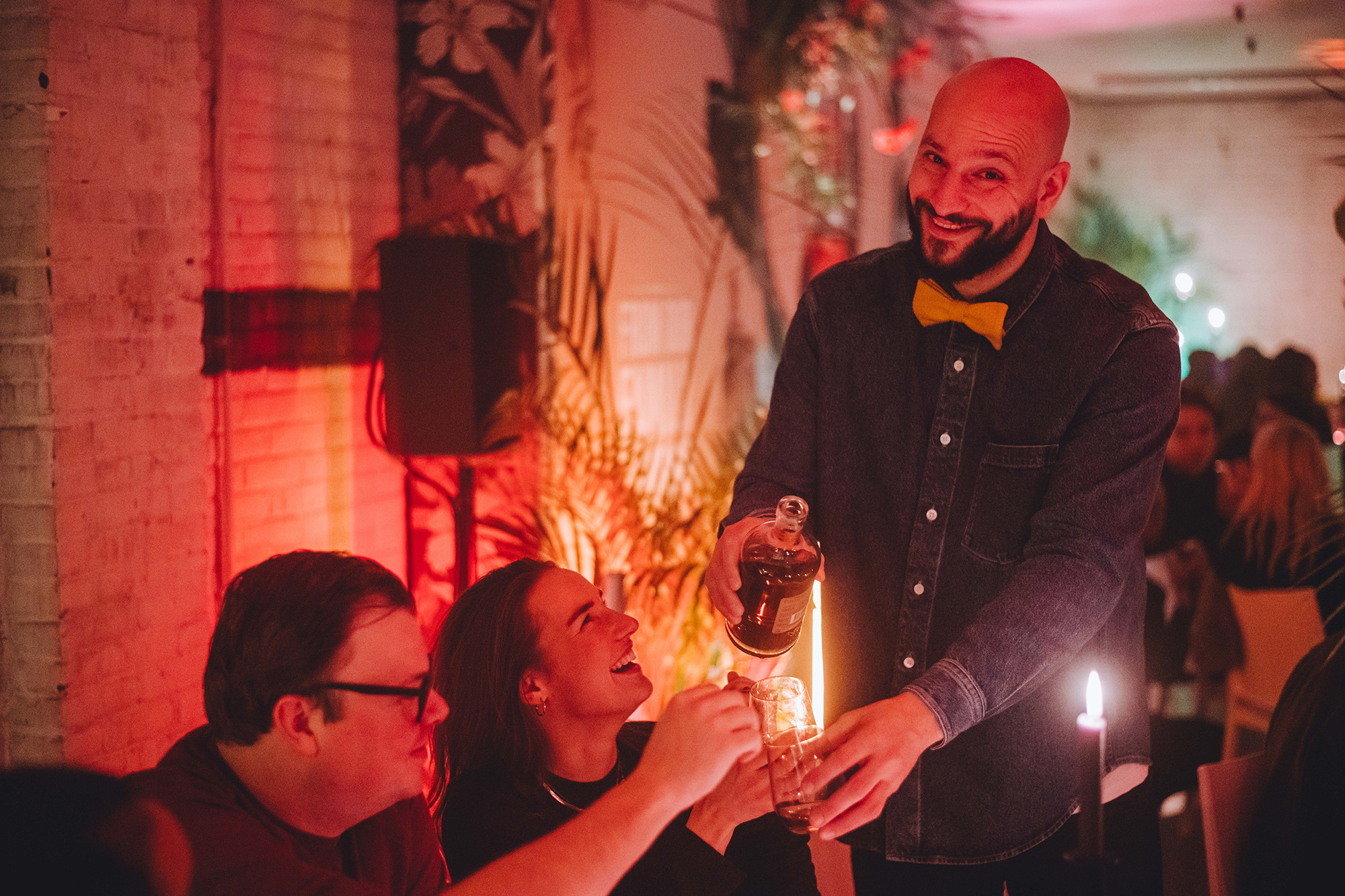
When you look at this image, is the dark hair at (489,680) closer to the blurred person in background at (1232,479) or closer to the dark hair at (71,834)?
the dark hair at (71,834)

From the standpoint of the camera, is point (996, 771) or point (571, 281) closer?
point (996, 771)

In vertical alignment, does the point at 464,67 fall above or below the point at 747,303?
above

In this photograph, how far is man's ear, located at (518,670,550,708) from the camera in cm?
176

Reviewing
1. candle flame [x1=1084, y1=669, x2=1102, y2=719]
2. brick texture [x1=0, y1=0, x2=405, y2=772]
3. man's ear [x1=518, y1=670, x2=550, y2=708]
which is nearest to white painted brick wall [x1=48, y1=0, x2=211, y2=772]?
brick texture [x1=0, y1=0, x2=405, y2=772]

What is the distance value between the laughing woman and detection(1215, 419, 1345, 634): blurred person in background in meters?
2.47

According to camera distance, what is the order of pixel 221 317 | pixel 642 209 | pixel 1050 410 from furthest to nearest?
pixel 642 209 < pixel 221 317 < pixel 1050 410

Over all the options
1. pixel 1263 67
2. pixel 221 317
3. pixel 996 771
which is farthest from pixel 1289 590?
pixel 1263 67

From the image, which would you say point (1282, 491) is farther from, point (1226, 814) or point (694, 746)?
point (694, 746)

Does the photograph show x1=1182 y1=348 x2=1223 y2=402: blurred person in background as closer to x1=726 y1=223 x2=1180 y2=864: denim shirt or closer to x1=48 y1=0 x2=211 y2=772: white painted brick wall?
x1=726 y1=223 x2=1180 y2=864: denim shirt

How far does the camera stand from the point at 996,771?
1625 mm

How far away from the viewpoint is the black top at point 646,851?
58.6 inches

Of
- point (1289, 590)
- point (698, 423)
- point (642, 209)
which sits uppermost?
point (642, 209)

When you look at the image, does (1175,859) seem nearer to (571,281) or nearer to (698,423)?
(698,423)

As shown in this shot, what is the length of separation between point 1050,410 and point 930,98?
5057 mm
